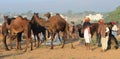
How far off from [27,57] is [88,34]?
150 inches

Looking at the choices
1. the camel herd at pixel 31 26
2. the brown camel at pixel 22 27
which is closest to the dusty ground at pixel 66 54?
the brown camel at pixel 22 27

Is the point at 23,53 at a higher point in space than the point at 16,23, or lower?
lower

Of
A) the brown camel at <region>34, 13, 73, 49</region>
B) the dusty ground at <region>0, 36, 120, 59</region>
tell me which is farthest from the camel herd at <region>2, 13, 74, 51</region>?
the dusty ground at <region>0, 36, 120, 59</region>

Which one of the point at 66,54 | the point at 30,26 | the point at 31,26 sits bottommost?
the point at 66,54

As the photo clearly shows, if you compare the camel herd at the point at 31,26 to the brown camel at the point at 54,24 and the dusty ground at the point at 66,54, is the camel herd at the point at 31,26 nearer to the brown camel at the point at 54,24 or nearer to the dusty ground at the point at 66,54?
the brown camel at the point at 54,24

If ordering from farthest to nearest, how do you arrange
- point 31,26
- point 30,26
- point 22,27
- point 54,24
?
point 31,26, point 54,24, point 30,26, point 22,27

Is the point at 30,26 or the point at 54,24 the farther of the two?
the point at 54,24

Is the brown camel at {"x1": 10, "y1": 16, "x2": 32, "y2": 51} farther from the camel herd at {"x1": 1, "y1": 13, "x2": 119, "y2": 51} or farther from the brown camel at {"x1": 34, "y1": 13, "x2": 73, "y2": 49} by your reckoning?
the brown camel at {"x1": 34, "y1": 13, "x2": 73, "y2": 49}

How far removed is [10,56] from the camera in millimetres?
18562

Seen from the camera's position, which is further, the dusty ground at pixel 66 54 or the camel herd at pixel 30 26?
the camel herd at pixel 30 26

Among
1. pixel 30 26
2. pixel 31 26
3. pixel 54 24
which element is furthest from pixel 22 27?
pixel 54 24

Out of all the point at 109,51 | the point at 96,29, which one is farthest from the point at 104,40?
the point at 96,29

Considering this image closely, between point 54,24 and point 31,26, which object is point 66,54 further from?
point 31,26

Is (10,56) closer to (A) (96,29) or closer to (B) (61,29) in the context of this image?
(B) (61,29)
